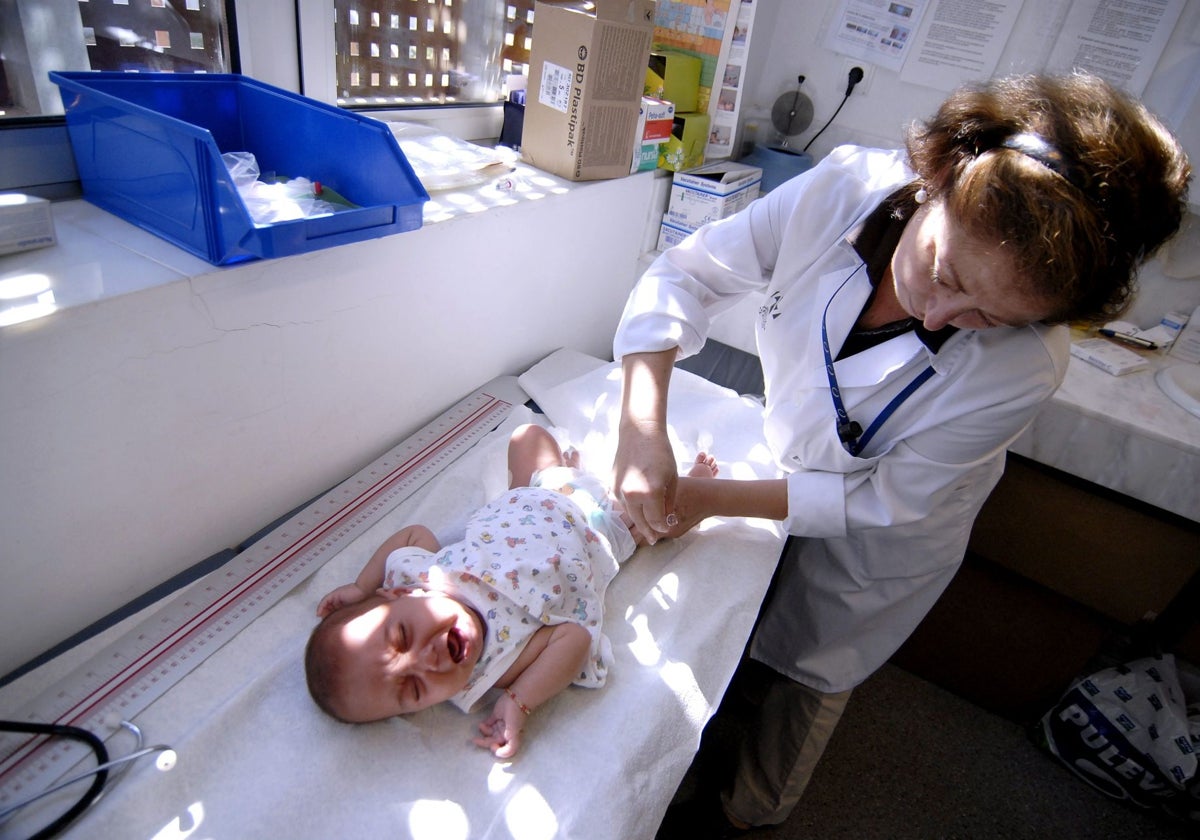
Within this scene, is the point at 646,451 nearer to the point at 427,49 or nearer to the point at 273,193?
the point at 273,193

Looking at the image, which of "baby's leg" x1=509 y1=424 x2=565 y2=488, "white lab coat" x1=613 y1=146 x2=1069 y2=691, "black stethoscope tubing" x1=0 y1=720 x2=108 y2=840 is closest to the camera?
"black stethoscope tubing" x1=0 y1=720 x2=108 y2=840

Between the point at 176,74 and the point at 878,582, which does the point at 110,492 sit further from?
the point at 878,582

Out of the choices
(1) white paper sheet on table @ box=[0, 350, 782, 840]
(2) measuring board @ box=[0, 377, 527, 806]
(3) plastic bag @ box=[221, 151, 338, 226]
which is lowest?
(1) white paper sheet on table @ box=[0, 350, 782, 840]

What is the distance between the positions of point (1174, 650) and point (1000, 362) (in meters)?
1.30

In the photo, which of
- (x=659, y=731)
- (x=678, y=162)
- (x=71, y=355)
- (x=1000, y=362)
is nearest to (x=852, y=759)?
(x=659, y=731)

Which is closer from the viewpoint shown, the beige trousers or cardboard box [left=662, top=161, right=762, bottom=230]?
the beige trousers

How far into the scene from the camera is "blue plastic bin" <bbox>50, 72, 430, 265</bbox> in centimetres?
89

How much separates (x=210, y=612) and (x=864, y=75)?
7.29ft

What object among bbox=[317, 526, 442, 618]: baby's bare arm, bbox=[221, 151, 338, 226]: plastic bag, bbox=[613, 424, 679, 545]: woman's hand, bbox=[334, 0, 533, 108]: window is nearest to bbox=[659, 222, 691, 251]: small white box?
bbox=[334, 0, 533, 108]: window

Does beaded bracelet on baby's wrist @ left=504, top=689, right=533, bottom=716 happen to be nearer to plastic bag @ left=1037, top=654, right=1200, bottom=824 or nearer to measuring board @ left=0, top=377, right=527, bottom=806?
measuring board @ left=0, top=377, right=527, bottom=806

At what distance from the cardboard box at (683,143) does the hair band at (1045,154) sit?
46.9 inches

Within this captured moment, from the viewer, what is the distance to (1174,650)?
175 cm

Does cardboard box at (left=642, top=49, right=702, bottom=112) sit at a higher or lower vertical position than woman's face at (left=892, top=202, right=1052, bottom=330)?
higher

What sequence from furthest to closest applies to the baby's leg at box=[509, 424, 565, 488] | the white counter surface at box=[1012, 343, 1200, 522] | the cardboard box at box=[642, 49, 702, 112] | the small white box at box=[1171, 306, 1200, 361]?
the cardboard box at box=[642, 49, 702, 112]
the small white box at box=[1171, 306, 1200, 361]
the white counter surface at box=[1012, 343, 1200, 522]
the baby's leg at box=[509, 424, 565, 488]
